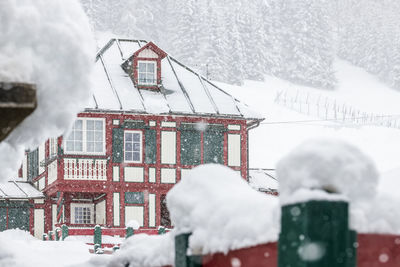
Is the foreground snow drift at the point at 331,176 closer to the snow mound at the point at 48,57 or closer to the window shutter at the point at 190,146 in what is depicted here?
the snow mound at the point at 48,57

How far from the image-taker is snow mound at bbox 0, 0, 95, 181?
425 centimetres

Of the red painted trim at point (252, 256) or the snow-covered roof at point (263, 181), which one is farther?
the snow-covered roof at point (263, 181)

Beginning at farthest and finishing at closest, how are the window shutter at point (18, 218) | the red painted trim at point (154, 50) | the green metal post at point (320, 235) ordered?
the window shutter at point (18, 218) < the red painted trim at point (154, 50) < the green metal post at point (320, 235)

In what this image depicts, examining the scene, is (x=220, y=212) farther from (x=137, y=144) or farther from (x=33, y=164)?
(x=33, y=164)

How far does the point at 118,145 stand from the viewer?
22844 mm

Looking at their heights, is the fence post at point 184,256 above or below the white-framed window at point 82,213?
above

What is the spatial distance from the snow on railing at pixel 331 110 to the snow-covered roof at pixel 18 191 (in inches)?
1344

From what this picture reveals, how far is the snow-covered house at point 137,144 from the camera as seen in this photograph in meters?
22.4

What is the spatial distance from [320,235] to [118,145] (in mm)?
20499

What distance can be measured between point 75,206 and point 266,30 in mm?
57414

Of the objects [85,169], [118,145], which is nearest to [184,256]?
[85,169]

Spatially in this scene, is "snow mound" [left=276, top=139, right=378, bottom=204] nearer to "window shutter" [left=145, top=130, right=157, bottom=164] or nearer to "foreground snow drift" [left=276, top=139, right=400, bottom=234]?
"foreground snow drift" [left=276, top=139, right=400, bottom=234]

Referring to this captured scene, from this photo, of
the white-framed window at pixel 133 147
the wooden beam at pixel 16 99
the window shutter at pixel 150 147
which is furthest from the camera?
the window shutter at pixel 150 147

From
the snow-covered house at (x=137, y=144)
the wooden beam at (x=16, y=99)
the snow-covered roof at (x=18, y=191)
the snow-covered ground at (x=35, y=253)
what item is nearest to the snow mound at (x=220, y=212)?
the wooden beam at (x=16, y=99)
